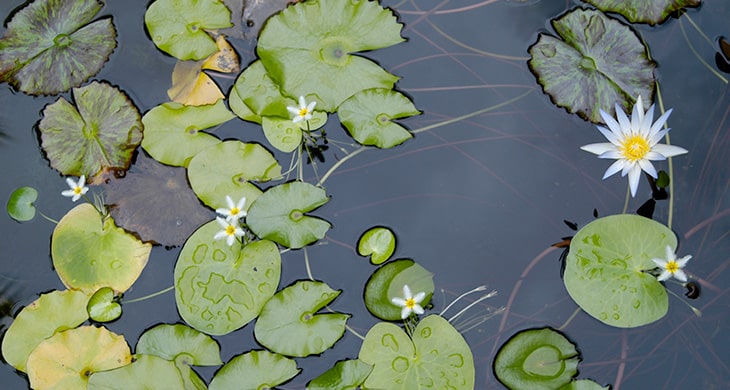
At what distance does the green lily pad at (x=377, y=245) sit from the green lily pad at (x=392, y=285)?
0.04m

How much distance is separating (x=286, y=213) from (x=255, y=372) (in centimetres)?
65

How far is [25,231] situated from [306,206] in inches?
51.2

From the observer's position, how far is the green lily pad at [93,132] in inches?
106

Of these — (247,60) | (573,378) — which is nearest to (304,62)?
(247,60)

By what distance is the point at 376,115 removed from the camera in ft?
8.68

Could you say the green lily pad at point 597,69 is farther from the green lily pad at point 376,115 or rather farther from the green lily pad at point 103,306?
the green lily pad at point 103,306

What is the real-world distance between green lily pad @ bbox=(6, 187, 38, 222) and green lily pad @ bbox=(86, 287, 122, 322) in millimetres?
523

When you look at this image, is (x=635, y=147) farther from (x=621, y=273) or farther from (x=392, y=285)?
(x=392, y=285)

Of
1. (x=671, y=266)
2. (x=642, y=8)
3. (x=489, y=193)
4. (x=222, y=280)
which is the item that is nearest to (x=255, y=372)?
(x=222, y=280)

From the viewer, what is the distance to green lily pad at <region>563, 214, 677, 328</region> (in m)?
2.41

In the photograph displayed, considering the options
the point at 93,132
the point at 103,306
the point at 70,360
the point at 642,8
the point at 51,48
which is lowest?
the point at 70,360

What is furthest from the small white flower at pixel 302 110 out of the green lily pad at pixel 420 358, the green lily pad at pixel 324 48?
the green lily pad at pixel 420 358

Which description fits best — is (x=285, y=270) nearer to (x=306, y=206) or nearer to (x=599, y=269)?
(x=306, y=206)

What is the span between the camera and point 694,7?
8.95 feet
